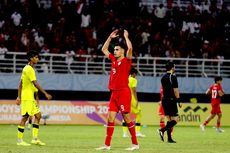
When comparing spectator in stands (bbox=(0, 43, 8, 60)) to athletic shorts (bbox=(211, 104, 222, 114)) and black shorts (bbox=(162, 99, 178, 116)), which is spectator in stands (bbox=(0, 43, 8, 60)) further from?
black shorts (bbox=(162, 99, 178, 116))

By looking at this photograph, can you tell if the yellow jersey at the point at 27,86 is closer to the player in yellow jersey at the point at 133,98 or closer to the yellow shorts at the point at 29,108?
the yellow shorts at the point at 29,108

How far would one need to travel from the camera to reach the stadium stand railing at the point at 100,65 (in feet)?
113

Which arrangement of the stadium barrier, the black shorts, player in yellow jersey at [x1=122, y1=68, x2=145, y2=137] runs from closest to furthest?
the black shorts
player in yellow jersey at [x1=122, y1=68, x2=145, y2=137]
the stadium barrier

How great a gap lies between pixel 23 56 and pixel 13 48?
0.76 meters

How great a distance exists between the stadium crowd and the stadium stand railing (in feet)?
1.53

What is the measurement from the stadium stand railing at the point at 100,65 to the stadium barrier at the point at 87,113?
5.95 ft

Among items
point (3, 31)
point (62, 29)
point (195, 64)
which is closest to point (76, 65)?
point (62, 29)

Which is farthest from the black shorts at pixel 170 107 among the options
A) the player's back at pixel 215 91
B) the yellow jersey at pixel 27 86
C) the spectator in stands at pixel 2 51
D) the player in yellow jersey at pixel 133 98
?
the spectator in stands at pixel 2 51

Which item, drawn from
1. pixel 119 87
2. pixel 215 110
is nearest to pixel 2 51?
pixel 215 110

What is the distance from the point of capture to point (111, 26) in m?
36.6

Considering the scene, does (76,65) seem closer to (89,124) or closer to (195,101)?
(89,124)

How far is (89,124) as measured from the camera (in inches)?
1385

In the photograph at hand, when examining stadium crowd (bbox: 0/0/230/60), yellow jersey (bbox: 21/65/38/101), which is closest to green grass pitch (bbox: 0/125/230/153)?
yellow jersey (bbox: 21/65/38/101)

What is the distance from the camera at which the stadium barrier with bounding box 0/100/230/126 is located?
34.1 metres
